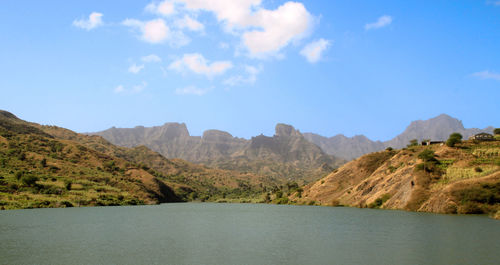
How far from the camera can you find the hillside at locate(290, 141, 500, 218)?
93250 millimetres

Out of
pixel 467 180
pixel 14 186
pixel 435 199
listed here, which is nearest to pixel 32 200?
pixel 14 186

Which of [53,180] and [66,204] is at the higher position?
[53,180]

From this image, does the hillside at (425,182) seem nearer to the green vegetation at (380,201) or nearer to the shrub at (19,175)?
the green vegetation at (380,201)

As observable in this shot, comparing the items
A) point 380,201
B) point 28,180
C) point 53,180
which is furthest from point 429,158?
point 53,180

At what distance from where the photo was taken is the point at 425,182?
113m

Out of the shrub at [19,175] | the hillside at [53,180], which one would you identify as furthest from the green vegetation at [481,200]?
the shrub at [19,175]

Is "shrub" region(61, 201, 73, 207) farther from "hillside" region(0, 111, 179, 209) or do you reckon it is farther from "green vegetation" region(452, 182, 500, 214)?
"green vegetation" region(452, 182, 500, 214)

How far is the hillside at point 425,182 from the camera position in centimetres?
9325

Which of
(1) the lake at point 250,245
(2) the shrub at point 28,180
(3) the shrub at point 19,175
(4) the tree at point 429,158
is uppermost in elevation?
(4) the tree at point 429,158

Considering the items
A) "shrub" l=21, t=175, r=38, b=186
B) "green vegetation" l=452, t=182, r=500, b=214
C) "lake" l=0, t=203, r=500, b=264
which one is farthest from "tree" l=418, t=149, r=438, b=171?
"shrub" l=21, t=175, r=38, b=186

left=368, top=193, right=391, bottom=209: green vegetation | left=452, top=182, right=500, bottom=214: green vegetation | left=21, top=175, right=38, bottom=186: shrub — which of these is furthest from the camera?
left=21, top=175, right=38, bottom=186: shrub

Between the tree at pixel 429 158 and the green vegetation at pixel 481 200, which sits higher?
the tree at pixel 429 158

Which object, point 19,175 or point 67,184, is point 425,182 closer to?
point 67,184

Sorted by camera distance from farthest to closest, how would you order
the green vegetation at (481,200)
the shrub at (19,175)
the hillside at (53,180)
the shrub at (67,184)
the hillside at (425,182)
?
1. the shrub at (67,184)
2. the shrub at (19,175)
3. the hillside at (53,180)
4. the hillside at (425,182)
5. the green vegetation at (481,200)
